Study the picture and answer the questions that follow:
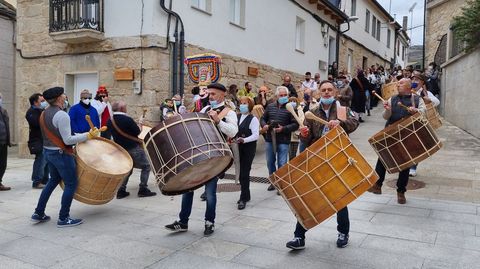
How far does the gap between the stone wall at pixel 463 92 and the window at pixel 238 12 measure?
6388 millimetres


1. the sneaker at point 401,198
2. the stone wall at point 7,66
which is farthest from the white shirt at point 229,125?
the stone wall at point 7,66

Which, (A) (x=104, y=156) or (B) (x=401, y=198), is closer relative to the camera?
(A) (x=104, y=156)

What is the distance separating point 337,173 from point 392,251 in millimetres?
1066

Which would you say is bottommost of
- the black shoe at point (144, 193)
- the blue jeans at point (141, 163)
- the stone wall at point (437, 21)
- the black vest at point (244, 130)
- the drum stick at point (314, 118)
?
the black shoe at point (144, 193)

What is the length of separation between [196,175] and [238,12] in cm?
941

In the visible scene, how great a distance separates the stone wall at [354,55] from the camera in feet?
68.5

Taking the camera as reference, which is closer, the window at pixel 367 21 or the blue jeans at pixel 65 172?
the blue jeans at pixel 65 172

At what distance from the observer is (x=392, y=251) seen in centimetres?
404

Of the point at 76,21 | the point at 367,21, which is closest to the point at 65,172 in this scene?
the point at 76,21

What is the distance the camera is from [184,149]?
3.73 m

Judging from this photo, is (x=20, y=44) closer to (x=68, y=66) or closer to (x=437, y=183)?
(x=68, y=66)

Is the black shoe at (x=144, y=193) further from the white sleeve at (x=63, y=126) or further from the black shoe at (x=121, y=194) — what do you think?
the white sleeve at (x=63, y=126)

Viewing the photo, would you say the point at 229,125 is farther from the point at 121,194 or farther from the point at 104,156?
the point at 121,194

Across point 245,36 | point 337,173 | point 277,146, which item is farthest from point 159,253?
point 245,36
